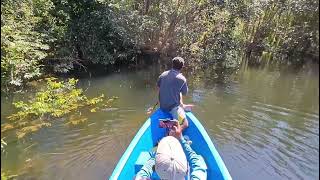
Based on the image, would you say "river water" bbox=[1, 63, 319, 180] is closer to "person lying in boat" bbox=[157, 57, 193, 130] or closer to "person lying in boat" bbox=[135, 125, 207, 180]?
"person lying in boat" bbox=[157, 57, 193, 130]

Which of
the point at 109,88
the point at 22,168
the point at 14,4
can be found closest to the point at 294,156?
the point at 22,168

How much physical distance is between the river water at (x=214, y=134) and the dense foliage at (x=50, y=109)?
0.97ft

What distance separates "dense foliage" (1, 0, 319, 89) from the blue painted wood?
5.53 meters

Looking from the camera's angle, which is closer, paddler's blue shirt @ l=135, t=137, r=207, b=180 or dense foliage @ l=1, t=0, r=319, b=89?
paddler's blue shirt @ l=135, t=137, r=207, b=180

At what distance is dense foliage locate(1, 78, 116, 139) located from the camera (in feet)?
32.4

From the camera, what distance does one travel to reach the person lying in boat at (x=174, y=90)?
25.8 feet

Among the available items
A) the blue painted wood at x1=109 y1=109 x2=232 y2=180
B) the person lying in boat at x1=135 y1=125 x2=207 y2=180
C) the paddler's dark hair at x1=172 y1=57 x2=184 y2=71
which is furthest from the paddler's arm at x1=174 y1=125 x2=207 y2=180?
the paddler's dark hair at x1=172 y1=57 x2=184 y2=71

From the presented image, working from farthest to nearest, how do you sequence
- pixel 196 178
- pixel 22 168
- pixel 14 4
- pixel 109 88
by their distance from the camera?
pixel 109 88
pixel 14 4
pixel 22 168
pixel 196 178

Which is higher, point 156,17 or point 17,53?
point 156,17

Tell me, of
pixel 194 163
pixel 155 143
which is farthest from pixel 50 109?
pixel 194 163

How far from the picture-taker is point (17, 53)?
11672 millimetres

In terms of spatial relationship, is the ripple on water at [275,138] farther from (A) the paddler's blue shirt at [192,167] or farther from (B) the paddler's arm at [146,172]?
(B) the paddler's arm at [146,172]

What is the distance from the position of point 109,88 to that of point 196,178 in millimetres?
8861

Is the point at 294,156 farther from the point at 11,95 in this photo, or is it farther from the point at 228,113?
the point at 11,95
